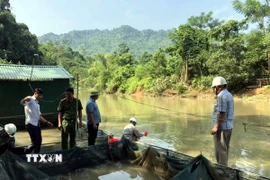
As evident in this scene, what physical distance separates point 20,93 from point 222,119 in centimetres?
900

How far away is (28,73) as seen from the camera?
11.4 metres

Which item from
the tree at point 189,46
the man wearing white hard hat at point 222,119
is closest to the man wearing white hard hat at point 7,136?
the man wearing white hard hat at point 222,119

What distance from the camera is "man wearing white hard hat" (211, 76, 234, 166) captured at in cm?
434

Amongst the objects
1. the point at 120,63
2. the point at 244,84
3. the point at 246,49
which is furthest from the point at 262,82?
the point at 120,63

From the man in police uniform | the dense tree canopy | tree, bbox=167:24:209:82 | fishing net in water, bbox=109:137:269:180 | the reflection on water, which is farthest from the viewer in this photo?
tree, bbox=167:24:209:82

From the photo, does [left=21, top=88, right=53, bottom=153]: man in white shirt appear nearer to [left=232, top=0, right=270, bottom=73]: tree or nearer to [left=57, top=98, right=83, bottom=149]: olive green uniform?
[left=57, top=98, right=83, bottom=149]: olive green uniform

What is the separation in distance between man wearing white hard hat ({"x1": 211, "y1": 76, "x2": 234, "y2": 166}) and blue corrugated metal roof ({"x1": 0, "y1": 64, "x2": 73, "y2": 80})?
27.5ft

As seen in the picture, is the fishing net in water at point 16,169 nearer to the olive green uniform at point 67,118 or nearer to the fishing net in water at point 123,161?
the fishing net in water at point 123,161

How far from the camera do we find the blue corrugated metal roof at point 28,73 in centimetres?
1077

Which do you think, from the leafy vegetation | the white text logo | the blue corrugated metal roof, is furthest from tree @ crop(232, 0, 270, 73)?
the white text logo

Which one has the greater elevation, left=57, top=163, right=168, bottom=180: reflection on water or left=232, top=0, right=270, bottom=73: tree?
left=232, top=0, right=270, bottom=73: tree

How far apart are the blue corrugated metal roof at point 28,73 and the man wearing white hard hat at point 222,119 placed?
8.38 m

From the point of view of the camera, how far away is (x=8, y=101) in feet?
35.5

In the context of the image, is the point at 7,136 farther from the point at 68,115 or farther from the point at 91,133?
the point at 91,133
